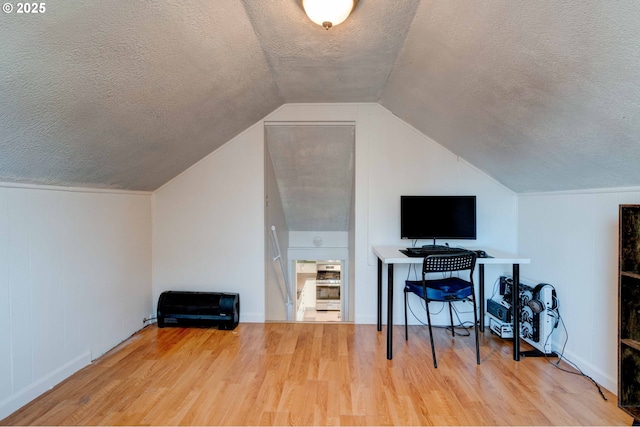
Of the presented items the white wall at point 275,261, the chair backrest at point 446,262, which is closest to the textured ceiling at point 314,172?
the white wall at point 275,261

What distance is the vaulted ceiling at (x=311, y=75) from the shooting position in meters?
1.23

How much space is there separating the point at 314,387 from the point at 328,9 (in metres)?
2.22

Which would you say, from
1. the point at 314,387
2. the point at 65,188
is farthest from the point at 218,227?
the point at 314,387

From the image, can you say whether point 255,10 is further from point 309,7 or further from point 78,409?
point 78,409

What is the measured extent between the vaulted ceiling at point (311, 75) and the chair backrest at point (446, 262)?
856mm

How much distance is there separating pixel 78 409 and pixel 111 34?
208 cm

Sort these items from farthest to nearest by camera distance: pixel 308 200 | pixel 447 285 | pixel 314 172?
pixel 308 200, pixel 314 172, pixel 447 285

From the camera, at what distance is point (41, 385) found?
1.98m

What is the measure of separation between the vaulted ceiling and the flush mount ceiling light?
0.16 meters

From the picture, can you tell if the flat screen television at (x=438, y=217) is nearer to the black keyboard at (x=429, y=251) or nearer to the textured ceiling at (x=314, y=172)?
the black keyboard at (x=429, y=251)

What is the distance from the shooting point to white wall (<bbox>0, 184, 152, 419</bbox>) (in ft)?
5.94

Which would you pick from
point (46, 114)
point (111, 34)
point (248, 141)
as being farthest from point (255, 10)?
point (248, 141)

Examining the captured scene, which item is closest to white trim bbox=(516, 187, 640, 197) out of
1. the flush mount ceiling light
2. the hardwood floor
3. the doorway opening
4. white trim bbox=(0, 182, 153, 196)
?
the hardwood floor

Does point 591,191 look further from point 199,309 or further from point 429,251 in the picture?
point 199,309
